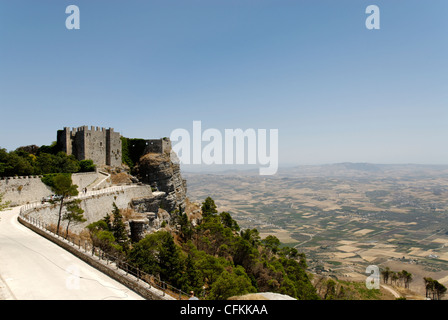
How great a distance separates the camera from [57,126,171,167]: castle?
43.4 meters

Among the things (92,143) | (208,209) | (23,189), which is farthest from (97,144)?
(208,209)

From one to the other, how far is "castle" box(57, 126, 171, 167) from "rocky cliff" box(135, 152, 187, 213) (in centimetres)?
184

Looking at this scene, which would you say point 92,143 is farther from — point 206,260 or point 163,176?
point 206,260

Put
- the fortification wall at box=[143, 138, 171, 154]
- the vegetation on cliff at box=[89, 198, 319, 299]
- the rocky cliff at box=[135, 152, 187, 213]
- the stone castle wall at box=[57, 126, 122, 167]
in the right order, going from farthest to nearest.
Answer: the fortification wall at box=[143, 138, 171, 154], the rocky cliff at box=[135, 152, 187, 213], the stone castle wall at box=[57, 126, 122, 167], the vegetation on cliff at box=[89, 198, 319, 299]

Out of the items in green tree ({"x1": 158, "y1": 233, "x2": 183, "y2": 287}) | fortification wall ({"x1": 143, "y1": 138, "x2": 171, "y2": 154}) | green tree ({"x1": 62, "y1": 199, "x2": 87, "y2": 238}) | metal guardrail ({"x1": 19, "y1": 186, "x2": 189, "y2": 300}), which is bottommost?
green tree ({"x1": 158, "y1": 233, "x2": 183, "y2": 287})

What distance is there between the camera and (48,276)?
13.1 metres

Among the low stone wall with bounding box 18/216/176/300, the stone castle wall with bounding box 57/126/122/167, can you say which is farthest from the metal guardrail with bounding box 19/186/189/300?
the stone castle wall with bounding box 57/126/122/167

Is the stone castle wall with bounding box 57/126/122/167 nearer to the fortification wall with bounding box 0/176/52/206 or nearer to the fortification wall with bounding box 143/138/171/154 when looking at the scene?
the fortification wall with bounding box 143/138/171/154

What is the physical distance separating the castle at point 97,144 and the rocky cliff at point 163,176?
1843 millimetres

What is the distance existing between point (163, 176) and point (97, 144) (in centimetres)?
1241

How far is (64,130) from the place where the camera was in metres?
43.5

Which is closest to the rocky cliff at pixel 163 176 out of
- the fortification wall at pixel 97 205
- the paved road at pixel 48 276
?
the fortification wall at pixel 97 205

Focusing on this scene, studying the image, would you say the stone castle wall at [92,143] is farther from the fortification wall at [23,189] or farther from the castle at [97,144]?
the fortification wall at [23,189]
